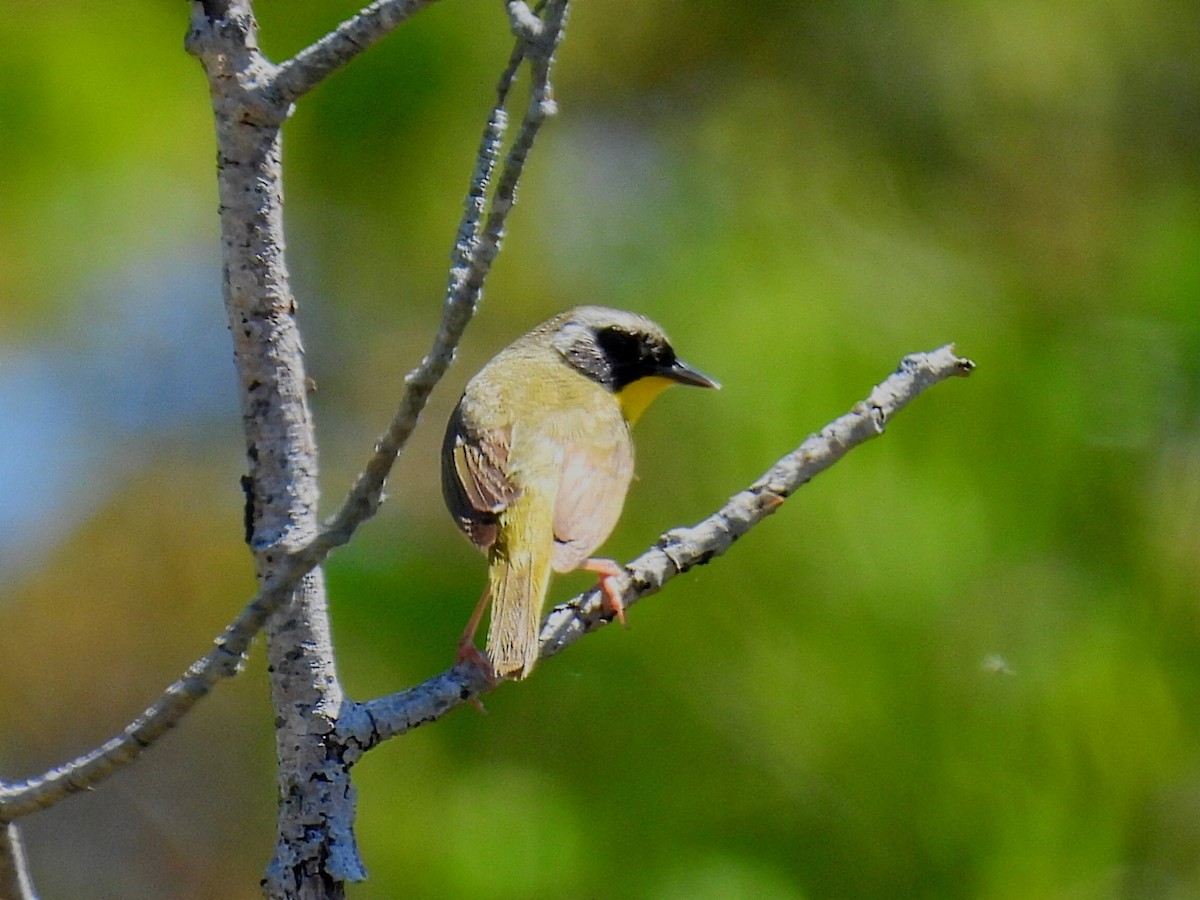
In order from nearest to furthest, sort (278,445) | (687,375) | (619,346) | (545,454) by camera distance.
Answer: (278,445) < (545,454) < (687,375) < (619,346)

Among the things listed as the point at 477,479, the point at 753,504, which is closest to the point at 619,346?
the point at 477,479

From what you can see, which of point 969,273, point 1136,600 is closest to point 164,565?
point 969,273

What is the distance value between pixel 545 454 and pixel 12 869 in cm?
130

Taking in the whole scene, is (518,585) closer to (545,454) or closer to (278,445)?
(545,454)

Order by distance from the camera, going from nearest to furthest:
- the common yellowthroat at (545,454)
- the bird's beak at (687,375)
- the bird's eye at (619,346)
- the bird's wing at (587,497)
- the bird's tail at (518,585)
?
the bird's tail at (518,585) → the common yellowthroat at (545,454) → the bird's wing at (587,497) → the bird's beak at (687,375) → the bird's eye at (619,346)

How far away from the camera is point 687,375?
2.91 meters

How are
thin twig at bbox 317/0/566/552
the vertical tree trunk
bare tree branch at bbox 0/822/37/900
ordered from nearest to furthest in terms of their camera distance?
thin twig at bbox 317/0/566/552
bare tree branch at bbox 0/822/37/900
the vertical tree trunk

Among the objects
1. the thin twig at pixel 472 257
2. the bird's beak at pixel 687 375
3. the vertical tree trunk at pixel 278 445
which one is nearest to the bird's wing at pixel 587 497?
the bird's beak at pixel 687 375

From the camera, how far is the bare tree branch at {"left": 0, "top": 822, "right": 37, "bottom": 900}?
138 centimetres

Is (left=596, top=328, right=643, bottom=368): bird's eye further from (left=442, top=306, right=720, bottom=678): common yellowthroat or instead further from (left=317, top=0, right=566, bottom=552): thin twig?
(left=317, top=0, right=566, bottom=552): thin twig

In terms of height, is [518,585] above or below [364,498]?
above

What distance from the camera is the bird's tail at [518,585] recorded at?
183 centimetres

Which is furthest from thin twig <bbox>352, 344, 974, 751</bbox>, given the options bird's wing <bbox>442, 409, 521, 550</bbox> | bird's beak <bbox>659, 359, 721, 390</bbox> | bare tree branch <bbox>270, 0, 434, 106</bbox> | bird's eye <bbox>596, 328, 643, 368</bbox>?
bird's eye <bbox>596, 328, 643, 368</bbox>

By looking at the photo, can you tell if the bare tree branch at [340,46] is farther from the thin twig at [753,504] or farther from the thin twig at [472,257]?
the thin twig at [753,504]
